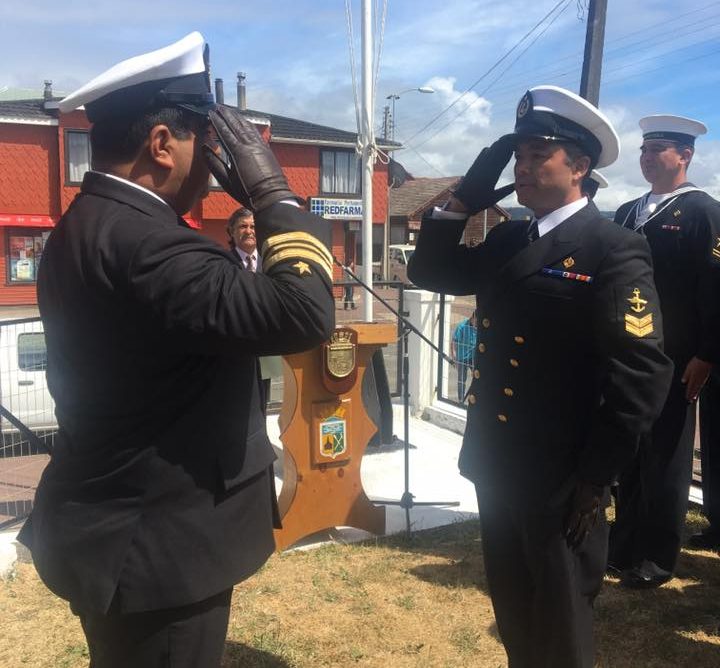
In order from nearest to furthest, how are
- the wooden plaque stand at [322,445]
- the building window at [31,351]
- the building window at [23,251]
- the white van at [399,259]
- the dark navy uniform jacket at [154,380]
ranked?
the dark navy uniform jacket at [154,380]
the wooden plaque stand at [322,445]
the building window at [31,351]
the building window at [23,251]
the white van at [399,259]

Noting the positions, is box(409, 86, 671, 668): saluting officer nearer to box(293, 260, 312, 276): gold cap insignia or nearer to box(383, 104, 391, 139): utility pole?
box(293, 260, 312, 276): gold cap insignia

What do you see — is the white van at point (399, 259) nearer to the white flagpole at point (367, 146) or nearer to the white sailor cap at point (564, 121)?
the white flagpole at point (367, 146)

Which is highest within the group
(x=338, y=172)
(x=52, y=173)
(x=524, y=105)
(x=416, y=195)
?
(x=416, y=195)

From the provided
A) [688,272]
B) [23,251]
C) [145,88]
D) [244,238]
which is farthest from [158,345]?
[23,251]

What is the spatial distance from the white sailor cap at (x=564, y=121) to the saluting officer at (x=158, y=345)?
3.48ft

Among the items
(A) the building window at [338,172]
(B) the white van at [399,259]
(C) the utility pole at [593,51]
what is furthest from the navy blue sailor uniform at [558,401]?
(B) the white van at [399,259]

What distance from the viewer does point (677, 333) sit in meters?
3.39

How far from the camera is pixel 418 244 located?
8.09 ft

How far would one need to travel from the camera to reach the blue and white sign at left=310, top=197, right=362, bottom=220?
2731 centimetres

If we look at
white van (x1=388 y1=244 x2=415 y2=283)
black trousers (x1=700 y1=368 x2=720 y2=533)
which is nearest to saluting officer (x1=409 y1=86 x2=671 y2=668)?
black trousers (x1=700 y1=368 x2=720 y2=533)

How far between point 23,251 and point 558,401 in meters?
26.0

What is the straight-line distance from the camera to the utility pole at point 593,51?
5.21m

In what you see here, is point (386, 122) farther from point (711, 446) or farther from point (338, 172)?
point (711, 446)

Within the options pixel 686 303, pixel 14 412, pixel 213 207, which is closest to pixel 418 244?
pixel 686 303
